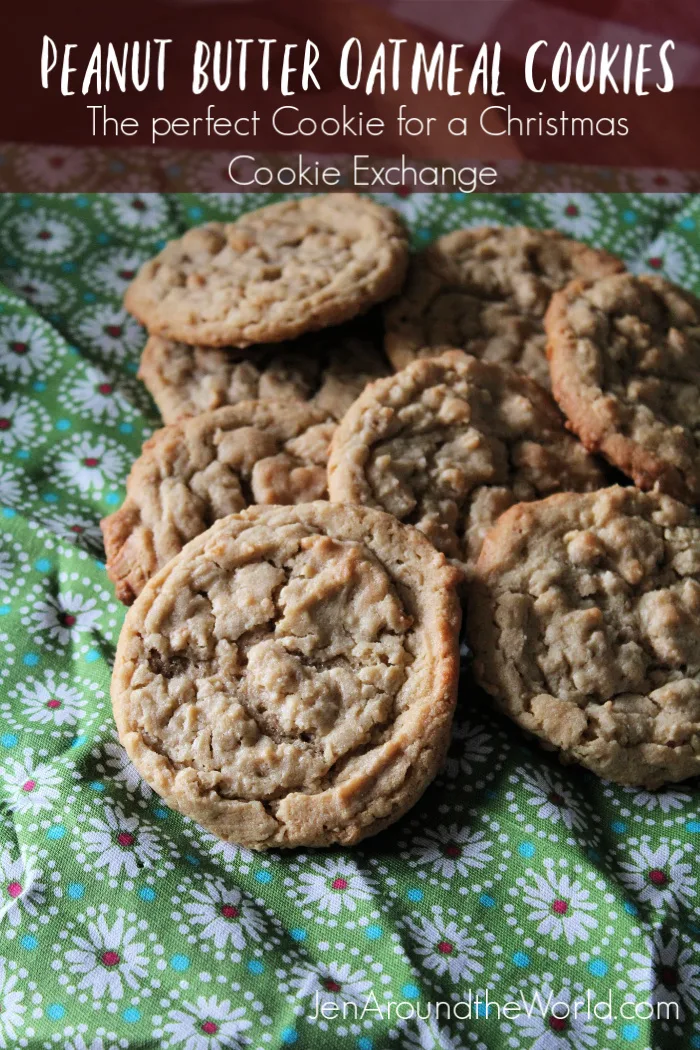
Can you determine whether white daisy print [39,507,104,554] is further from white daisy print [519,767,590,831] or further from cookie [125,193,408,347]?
white daisy print [519,767,590,831]

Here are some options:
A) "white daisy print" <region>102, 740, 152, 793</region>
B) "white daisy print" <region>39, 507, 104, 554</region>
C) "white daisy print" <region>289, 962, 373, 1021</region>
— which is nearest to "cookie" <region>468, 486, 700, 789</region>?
"white daisy print" <region>289, 962, 373, 1021</region>

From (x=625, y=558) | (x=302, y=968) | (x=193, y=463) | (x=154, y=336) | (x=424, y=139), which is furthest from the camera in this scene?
(x=424, y=139)

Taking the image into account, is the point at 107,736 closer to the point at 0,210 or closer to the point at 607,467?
the point at 607,467

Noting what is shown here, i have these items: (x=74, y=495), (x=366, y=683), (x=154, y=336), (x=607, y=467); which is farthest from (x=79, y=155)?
(x=366, y=683)

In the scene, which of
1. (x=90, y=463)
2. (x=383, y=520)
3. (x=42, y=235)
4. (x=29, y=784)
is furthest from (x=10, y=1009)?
(x=42, y=235)

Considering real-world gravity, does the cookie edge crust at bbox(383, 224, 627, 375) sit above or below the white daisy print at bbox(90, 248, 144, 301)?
above

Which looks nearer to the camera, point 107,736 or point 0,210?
point 107,736

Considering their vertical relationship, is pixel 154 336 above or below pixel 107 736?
above

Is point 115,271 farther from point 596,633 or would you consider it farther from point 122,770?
point 596,633
